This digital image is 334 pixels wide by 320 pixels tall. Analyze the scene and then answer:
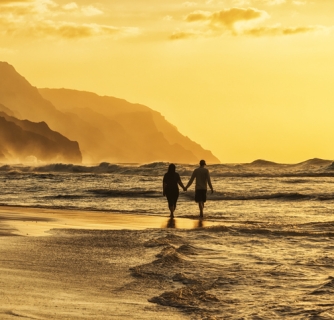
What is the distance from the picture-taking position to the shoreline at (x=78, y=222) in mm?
17212

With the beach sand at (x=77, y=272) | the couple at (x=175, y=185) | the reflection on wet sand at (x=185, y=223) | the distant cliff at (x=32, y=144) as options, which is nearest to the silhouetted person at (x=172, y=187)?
the couple at (x=175, y=185)

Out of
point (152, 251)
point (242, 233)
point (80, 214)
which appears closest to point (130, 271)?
point (152, 251)

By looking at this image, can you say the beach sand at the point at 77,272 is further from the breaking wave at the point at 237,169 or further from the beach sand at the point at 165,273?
the breaking wave at the point at 237,169

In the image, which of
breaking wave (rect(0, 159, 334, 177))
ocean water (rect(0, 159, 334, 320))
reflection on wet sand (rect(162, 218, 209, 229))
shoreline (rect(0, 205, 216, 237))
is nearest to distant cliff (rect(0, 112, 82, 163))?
breaking wave (rect(0, 159, 334, 177))

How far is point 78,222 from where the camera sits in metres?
20.2

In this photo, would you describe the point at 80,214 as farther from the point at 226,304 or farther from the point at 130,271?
the point at 226,304

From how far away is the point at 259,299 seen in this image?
9242 mm

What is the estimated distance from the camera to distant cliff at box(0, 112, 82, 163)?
586 feet

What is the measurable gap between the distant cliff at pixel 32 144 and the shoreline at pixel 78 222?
5985 inches

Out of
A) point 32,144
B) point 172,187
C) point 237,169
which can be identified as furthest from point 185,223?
point 32,144

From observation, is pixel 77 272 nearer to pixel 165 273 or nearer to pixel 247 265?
pixel 165 273

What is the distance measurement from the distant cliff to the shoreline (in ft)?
499

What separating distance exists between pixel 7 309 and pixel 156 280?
3.12m

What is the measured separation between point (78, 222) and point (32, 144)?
545 ft
